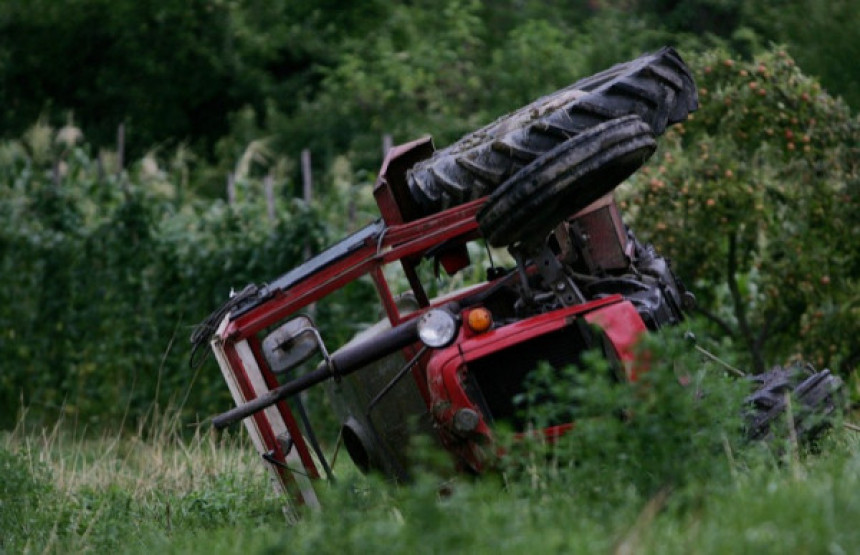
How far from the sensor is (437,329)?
6.97 m

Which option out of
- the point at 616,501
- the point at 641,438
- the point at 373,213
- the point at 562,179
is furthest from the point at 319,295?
the point at 373,213

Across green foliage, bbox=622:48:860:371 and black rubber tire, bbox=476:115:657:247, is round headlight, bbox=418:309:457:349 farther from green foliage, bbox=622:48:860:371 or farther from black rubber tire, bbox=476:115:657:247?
green foliage, bbox=622:48:860:371

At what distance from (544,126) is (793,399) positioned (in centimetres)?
178

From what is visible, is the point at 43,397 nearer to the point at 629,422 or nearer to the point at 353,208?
the point at 353,208

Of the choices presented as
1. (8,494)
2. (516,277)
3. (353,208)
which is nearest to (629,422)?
(516,277)

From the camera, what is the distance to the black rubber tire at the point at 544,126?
291 inches

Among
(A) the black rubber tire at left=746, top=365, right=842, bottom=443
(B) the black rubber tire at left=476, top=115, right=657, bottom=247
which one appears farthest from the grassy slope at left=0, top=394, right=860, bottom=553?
(B) the black rubber tire at left=476, top=115, right=657, bottom=247

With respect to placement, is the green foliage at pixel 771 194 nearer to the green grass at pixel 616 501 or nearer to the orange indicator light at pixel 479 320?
the green grass at pixel 616 501

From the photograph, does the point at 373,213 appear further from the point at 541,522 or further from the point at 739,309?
the point at 541,522

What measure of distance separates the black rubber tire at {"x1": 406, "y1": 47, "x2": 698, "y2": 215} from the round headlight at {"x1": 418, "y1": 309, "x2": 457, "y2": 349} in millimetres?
812

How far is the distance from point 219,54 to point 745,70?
2197 centimetres

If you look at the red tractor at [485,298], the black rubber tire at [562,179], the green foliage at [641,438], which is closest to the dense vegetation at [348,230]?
the green foliage at [641,438]

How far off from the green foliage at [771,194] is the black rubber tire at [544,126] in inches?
128

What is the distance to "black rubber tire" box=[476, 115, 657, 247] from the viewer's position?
22.0 feet
